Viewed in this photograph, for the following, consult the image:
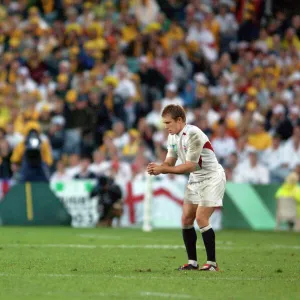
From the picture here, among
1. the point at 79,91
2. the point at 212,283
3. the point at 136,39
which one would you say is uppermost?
the point at 136,39

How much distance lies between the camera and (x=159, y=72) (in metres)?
25.7

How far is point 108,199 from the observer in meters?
21.7

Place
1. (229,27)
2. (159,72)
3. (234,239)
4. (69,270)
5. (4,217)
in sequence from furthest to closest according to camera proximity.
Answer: (229,27), (159,72), (4,217), (234,239), (69,270)

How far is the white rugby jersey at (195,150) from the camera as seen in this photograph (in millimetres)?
10578

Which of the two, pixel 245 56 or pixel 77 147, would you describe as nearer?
pixel 77 147

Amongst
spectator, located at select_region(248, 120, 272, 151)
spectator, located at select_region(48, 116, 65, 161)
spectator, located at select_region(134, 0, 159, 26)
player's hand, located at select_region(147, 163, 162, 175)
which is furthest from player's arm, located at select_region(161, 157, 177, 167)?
spectator, located at select_region(134, 0, 159, 26)

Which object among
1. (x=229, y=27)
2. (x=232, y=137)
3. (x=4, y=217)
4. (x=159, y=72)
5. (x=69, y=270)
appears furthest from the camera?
(x=229, y=27)

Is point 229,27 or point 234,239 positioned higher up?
point 229,27

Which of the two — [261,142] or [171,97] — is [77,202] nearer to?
[171,97]

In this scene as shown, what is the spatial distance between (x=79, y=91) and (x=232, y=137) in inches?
169

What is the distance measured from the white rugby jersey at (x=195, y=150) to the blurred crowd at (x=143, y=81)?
11261mm

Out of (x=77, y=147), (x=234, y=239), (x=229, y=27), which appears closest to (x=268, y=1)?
(x=229, y=27)

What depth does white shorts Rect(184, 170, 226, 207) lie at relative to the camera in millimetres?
10781

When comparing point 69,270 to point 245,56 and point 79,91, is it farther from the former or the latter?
point 245,56
